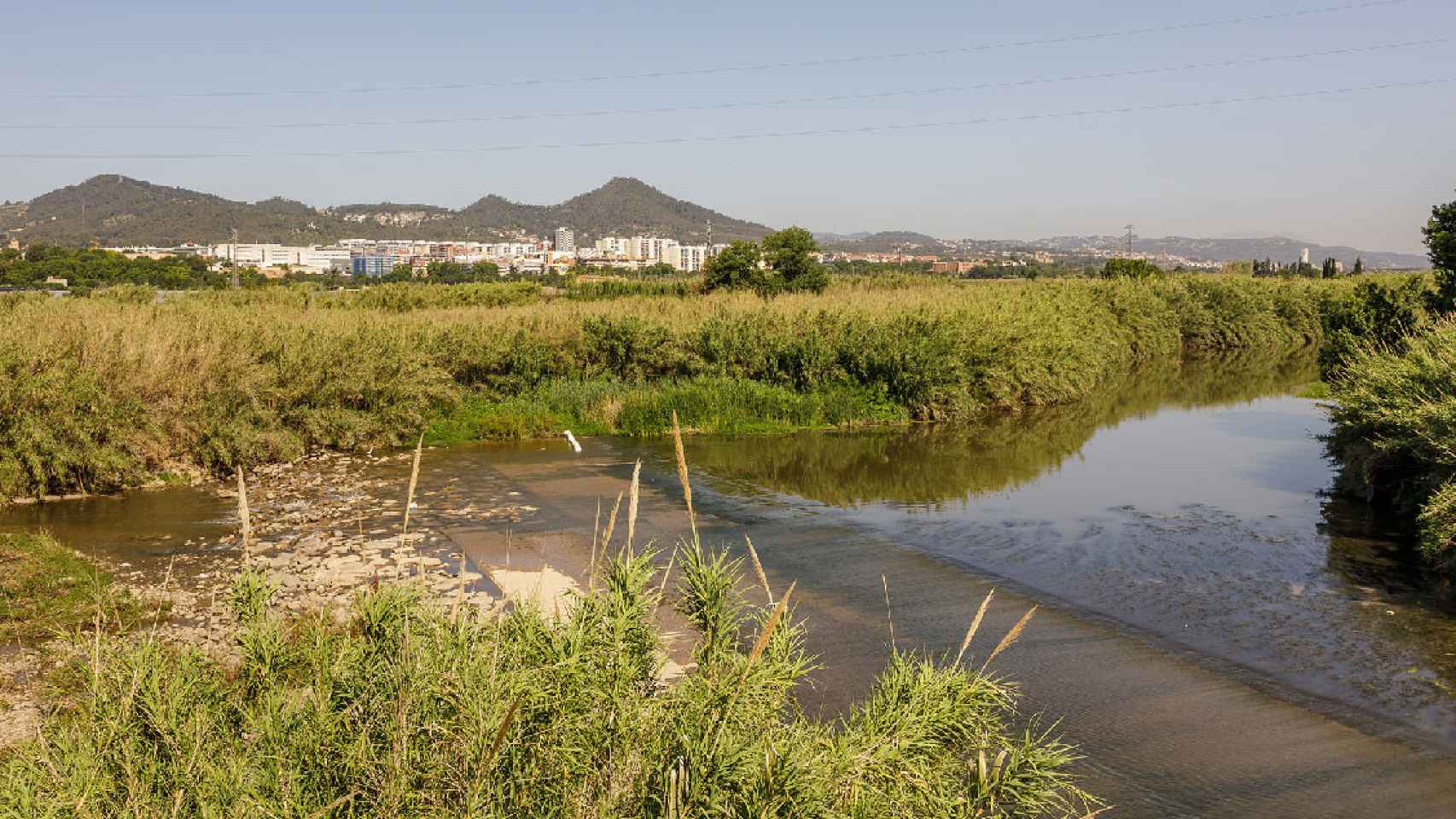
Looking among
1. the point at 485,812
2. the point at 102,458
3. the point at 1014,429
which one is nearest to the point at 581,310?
the point at 1014,429

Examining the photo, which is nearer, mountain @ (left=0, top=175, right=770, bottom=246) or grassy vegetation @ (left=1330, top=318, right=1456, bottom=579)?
grassy vegetation @ (left=1330, top=318, right=1456, bottom=579)

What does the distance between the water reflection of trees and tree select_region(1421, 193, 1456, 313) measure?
19.3ft

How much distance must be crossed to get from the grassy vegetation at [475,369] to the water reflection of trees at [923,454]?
952mm

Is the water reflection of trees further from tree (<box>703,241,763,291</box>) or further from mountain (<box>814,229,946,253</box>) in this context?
mountain (<box>814,229,946,253</box>)

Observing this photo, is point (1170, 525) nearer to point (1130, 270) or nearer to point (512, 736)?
point (512, 736)

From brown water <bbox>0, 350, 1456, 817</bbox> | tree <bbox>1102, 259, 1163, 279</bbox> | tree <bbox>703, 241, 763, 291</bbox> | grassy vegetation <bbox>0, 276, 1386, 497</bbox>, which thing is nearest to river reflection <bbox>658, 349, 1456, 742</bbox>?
brown water <bbox>0, 350, 1456, 817</bbox>

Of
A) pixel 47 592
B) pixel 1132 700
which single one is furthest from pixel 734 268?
pixel 1132 700

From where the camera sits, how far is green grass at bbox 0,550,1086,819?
321 cm

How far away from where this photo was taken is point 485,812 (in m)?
3.21

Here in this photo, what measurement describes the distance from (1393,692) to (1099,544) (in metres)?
4.35

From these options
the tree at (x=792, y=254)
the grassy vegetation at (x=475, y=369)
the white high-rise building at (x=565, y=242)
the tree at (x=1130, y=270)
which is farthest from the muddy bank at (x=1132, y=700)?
the white high-rise building at (x=565, y=242)

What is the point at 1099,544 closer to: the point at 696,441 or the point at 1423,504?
the point at 1423,504

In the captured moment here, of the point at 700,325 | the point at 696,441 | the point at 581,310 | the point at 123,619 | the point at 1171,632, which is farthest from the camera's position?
the point at 581,310

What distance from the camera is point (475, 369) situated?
813 inches
